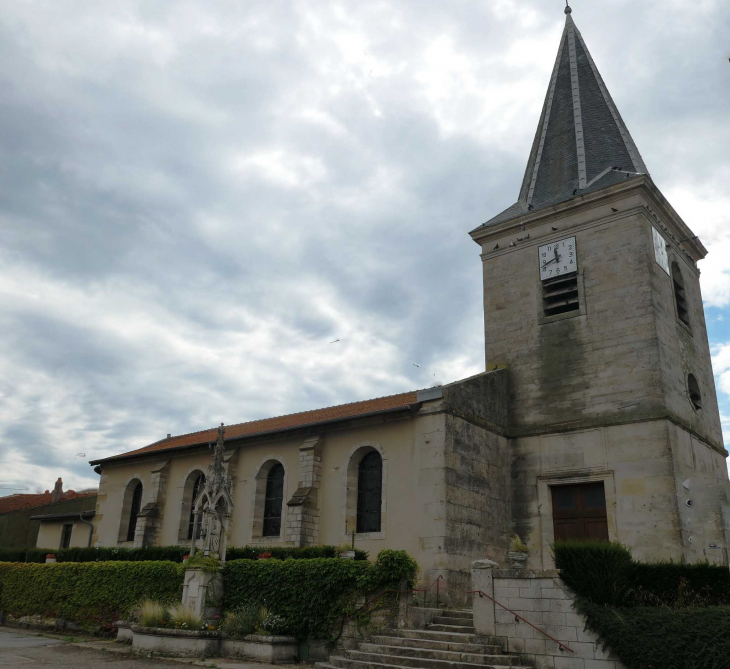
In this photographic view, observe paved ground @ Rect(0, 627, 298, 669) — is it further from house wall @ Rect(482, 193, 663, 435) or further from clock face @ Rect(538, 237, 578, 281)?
clock face @ Rect(538, 237, 578, 281)

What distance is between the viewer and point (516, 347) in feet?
61.9

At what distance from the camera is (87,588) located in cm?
1844

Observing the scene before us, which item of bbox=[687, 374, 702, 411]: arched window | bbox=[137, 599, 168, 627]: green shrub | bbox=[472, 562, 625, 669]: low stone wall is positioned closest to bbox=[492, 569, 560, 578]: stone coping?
bbox=[472, 562, 625, 669]: low stone wall

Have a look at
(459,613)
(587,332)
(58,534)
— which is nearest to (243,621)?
(459,613)

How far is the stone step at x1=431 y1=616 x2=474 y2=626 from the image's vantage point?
13.1m

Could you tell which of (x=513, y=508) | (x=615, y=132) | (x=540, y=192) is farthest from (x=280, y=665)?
(x=615, y=132)

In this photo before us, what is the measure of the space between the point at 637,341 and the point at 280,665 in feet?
36.7

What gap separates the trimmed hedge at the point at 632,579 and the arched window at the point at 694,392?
753 cm

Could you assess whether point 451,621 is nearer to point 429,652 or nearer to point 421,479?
point 429,652

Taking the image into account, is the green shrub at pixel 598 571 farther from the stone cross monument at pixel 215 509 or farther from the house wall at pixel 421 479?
the stone cross monument at pixel 215 509

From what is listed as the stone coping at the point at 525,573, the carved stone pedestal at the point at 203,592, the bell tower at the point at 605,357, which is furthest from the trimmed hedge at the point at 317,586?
the bell tower at the point at 605,357

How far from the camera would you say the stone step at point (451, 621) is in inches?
515

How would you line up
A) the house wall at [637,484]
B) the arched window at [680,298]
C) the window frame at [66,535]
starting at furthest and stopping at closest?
the window frame at [66,535]
the arched window at [680,298]
the house wall at [637,484]

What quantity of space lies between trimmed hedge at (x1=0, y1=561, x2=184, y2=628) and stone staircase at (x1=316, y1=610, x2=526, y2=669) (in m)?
5.94
